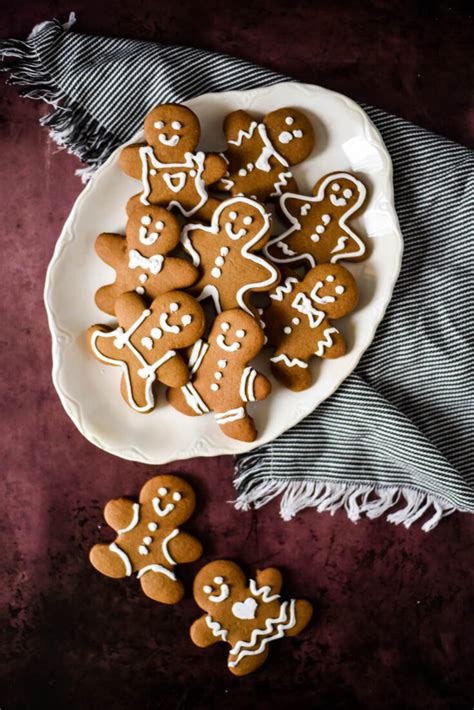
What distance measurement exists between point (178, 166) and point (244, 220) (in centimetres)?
13

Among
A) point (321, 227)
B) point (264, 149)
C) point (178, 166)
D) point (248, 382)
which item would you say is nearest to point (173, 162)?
point (178, 166)

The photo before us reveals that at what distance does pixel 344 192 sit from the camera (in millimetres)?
999

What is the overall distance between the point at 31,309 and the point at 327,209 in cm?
52

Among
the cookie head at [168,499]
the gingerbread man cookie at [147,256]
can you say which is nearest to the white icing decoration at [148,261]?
the gingerbread man cookie at [147,256]

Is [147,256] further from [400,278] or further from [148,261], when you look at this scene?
[400,278]

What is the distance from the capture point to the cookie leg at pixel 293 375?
1.00 m

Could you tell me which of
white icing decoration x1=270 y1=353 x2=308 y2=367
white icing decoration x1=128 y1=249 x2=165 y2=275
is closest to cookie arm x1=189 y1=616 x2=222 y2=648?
white icing decoration x1=270 y1=353 x2=308 y2=367

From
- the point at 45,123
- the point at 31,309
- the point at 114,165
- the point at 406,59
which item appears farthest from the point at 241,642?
the point at 406,59

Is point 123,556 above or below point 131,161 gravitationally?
below

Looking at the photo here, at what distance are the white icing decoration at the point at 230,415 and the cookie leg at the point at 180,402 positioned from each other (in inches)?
1.4

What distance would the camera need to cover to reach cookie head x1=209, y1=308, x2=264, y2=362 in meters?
0.94

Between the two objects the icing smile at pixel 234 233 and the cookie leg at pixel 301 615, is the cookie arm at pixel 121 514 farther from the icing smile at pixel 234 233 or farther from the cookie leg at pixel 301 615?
the icing smile at pixel 234 233

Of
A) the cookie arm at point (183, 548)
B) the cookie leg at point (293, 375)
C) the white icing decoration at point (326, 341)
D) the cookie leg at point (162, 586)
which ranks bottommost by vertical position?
the cookie leg at point (162, 586)

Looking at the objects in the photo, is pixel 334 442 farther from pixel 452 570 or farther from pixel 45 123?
pixel 45 123
